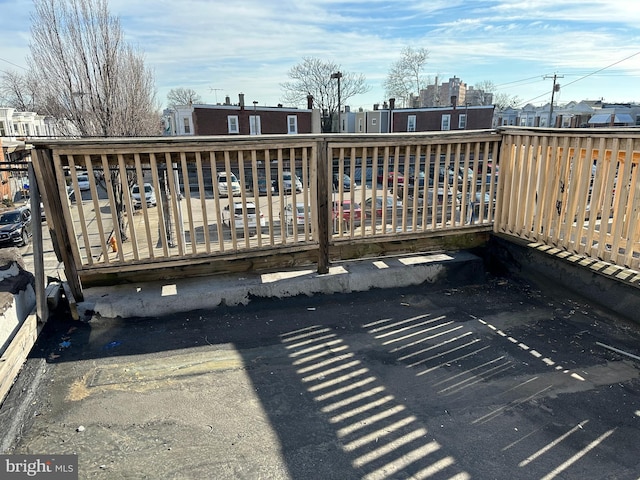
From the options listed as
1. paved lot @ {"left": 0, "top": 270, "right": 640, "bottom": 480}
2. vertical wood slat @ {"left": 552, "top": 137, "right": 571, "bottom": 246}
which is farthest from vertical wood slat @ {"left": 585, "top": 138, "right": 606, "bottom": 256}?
paved lot @ {"left": 0, "top": 270, "right": 640, "bottom": 480}

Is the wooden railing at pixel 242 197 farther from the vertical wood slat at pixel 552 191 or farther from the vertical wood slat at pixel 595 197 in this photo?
the vertical wood slat at pixel 595 197

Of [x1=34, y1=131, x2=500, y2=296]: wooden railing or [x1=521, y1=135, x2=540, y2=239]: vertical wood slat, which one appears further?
[x1=521, y1=135, x2=540, y2=239]: vertical wood slat

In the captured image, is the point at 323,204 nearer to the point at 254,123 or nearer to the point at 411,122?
the point at 254,123

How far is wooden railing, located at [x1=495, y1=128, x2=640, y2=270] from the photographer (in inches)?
137

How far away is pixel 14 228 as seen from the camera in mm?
17219

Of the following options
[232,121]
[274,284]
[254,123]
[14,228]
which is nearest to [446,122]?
[254,123]

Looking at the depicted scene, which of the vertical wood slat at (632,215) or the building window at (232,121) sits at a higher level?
the building window at (232,121)

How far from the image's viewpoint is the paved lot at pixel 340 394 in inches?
85.8

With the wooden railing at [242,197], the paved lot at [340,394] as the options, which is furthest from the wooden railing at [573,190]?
the paved lot at [340,394]

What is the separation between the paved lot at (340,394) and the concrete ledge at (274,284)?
0.15m

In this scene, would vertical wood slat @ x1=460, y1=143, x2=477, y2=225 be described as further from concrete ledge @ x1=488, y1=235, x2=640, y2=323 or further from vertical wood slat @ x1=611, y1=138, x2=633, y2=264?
vertical wood slat @ x1=611, y1=138, x2=633, y2=264

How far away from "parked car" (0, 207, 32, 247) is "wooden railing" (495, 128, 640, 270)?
58.5 feet

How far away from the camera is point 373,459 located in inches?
85.8

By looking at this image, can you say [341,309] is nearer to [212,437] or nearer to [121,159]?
[212,437]
